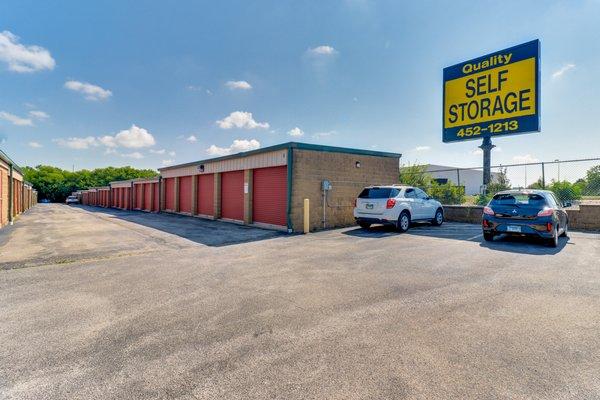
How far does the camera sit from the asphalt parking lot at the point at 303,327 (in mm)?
2652

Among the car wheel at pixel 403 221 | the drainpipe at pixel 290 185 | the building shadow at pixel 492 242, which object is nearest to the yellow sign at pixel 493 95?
the building shadow at pixel 492 242

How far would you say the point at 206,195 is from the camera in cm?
1986

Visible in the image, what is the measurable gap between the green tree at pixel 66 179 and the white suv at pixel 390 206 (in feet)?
205

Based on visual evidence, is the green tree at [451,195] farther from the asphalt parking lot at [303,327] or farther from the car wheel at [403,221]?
the asphalt parking lot at [303,327]

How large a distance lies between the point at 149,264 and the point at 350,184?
961 centimetres

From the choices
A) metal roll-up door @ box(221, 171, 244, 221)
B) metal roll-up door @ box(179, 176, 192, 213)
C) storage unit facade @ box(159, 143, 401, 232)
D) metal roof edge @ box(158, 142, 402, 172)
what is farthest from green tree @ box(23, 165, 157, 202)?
metal roof edge @ box(158, 142, 402, 172)

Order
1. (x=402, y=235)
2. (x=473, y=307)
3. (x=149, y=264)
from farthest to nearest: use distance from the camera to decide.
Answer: (x=402, y=235), (x=149, y=264), (x=473, y=307)

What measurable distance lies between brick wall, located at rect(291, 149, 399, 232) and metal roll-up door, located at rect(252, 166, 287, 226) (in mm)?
784

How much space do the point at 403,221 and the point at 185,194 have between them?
1651 cm

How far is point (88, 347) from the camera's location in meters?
3.33

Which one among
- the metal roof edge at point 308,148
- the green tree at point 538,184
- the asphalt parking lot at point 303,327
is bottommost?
the asphalt parking lot at point 303,327

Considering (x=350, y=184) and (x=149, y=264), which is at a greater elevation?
(x=350, y=184)

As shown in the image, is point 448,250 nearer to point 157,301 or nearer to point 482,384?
point 482,384

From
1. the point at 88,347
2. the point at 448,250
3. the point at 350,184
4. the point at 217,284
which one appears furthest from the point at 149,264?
the point at 350,184
